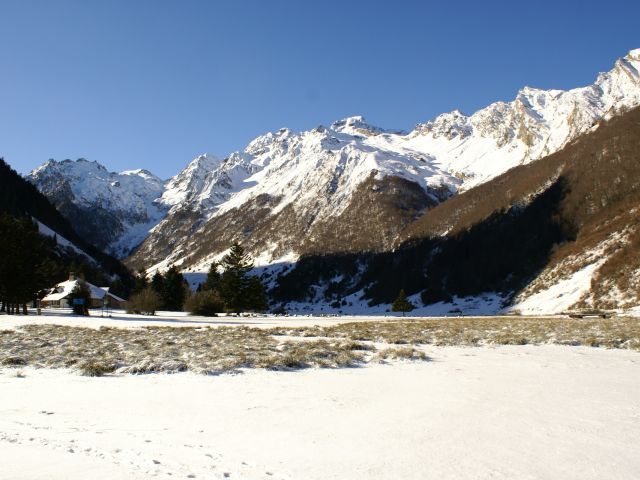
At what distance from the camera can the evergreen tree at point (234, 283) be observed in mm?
72875

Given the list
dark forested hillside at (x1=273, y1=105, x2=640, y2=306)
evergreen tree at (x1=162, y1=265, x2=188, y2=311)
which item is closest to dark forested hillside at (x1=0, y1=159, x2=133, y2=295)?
evergreen tree at (x1=162, y1=265, x2=188, y2=311)

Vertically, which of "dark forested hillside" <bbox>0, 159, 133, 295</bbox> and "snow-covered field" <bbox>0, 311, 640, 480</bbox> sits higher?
"dark forested hillside" <bbox>0, 159, 133, 295</bbox>

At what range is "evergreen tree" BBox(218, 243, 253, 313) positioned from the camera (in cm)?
7288

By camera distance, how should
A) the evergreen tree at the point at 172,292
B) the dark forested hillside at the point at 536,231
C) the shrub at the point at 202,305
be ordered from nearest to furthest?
the shrub at the point at 202,305
the evergreen tree at the point at 172,292
the dark forested hillside at the point at 536,231

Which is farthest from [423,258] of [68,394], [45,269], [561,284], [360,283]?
[68,394]

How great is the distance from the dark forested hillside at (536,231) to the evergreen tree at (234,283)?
178 feet

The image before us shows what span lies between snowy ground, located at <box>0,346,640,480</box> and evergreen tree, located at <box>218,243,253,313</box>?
60152mm

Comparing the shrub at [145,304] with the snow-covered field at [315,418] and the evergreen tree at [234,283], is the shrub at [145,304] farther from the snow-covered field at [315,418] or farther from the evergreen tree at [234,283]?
the snow-covered field at [315,418]

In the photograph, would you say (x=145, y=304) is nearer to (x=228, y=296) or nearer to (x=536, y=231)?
(x=228, y=296)

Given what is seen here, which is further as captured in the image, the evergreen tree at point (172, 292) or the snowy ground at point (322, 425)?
the evergreen tree at point (172, 292)

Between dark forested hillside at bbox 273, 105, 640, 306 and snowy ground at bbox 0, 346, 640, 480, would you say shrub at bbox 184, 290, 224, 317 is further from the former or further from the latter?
dark forested hillside at bbox 273, 105, 640, 306

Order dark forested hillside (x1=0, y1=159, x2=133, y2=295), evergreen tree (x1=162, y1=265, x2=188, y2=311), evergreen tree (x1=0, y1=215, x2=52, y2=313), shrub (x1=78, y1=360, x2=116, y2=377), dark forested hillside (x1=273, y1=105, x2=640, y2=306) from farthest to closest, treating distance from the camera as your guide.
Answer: dark forested hillside (x1=0, y1=159, x2=133, y2=295) → dark forested hillside (x1=273, y1=105, x2=640, y2=306) → evergreen tree (x1=162, y1=265, x2=188, y2=311) → evergreen tree (x1=0, y1=215, x2=52, y2=313) → shrub (x1=78, y1=360, x2=116, y2=377)

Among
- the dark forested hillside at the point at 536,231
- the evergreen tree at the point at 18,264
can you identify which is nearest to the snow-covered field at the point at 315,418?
the evergreen tree at the point at 18,264

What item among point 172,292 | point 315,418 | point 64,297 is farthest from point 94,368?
point 64,297
